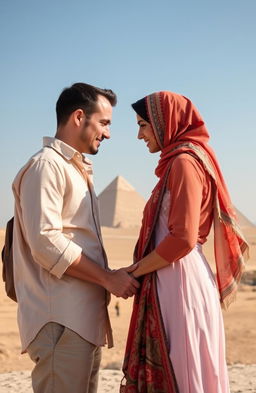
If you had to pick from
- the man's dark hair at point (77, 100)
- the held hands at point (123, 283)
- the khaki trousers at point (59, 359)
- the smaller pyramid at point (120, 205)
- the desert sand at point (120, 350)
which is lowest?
the smaller pyramid at point (120, 205)

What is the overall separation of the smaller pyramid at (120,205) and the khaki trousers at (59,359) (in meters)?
101

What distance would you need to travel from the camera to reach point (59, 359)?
2625 millimetres

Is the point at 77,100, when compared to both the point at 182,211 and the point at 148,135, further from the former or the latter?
the point at 182,211

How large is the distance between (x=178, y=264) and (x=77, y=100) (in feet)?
3.12

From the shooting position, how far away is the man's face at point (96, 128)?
2.88m

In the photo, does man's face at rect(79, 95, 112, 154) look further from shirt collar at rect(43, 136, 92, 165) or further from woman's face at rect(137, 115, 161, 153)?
woman's face at rect(137, 115, 161, 153)

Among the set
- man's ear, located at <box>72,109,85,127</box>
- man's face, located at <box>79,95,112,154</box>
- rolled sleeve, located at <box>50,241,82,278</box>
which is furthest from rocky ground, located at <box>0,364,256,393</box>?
man's ear, located at <box>72,109,85,127</box>

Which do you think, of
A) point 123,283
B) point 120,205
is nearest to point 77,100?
point 123,283

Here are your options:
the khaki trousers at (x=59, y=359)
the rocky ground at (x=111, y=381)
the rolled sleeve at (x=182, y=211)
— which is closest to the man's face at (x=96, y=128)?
the rolled sleeve at (x=182, y=211)

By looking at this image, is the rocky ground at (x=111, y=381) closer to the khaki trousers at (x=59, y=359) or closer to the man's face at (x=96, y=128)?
the khaki trousers at (x=59, y=359)

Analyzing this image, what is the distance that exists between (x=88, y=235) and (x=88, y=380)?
689 millimetres

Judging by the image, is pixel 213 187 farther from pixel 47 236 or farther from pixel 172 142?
pixel 47 236

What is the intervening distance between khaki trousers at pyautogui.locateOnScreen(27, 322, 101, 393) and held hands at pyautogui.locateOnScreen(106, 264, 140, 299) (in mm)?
275

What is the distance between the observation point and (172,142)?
2719mm
